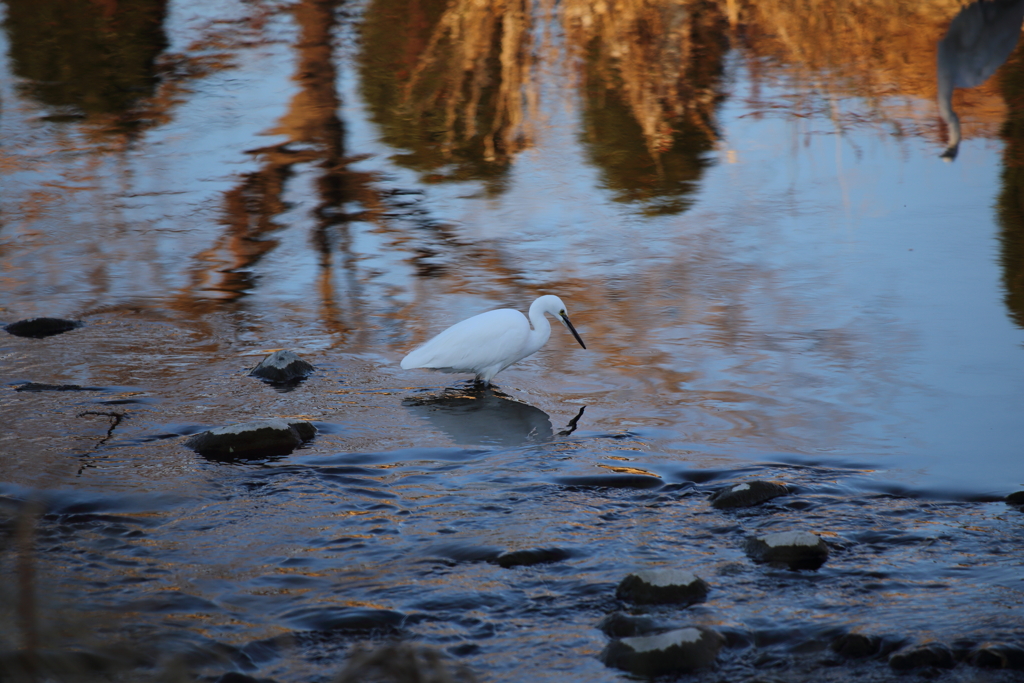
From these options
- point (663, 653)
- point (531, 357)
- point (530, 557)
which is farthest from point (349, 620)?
point (531, 357)

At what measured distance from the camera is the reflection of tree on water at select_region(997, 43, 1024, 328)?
5867mm

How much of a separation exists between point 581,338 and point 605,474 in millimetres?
1724

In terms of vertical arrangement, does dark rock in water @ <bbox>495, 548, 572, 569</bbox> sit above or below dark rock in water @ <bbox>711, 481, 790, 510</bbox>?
below

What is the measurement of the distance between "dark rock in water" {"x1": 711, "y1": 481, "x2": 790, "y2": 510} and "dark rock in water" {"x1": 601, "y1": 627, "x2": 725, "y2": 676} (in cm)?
91

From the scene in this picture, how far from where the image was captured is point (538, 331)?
523 cm

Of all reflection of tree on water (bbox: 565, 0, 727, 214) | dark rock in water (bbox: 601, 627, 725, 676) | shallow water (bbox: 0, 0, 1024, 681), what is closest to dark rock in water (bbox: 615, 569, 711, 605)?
shallow water (bbox: 0, 0, 1024, 681)

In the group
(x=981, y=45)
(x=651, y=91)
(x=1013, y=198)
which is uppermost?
(x=981, y=45)

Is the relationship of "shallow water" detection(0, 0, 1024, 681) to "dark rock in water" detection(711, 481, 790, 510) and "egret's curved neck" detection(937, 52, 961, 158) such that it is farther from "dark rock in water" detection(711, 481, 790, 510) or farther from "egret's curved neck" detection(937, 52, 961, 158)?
"egret's curved neck" detection(937, 52, 961, 158)

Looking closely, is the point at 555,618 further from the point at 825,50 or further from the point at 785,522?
the point at 825,50

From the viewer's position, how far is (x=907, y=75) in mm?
10344

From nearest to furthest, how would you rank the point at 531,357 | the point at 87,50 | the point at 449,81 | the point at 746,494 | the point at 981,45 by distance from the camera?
1. the point at 746,494
2. the point at 531,357
3. the point at 981,45
4. the point at 449,81
5. the point at 87,50

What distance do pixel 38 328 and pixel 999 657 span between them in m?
4.91

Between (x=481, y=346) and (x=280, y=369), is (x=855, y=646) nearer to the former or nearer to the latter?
(x=481, y=346)

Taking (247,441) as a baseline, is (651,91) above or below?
above
